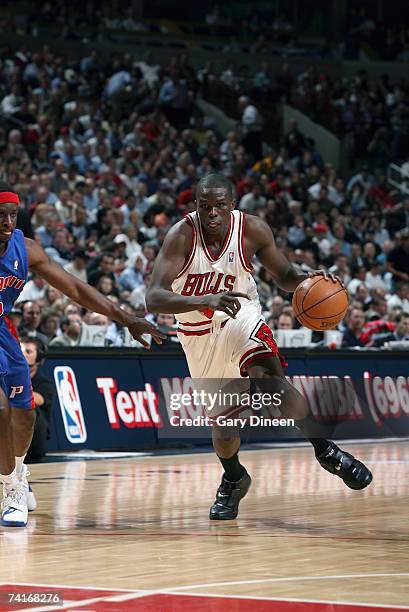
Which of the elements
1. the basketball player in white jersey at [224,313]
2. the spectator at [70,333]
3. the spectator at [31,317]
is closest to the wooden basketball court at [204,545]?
the basketball player in white jersey at [224,313]

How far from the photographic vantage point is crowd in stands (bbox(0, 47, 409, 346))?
54.5 feet

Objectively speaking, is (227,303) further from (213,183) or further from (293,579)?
(293,579)

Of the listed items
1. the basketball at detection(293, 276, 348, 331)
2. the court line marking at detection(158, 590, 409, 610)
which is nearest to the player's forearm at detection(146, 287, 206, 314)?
the basketball at detection(293, 276, 348, 331)

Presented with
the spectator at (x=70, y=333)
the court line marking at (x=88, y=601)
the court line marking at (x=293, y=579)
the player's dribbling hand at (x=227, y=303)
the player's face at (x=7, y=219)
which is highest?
the player's face at (x=7, y=219)

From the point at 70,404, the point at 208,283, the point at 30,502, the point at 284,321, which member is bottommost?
the point at 70,404

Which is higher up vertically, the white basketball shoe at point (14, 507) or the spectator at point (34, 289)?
the white basketball shoe at point (14, 507)

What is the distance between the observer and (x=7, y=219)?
24.0ft

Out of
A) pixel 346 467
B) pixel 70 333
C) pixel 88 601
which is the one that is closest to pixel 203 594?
pixel 88 601

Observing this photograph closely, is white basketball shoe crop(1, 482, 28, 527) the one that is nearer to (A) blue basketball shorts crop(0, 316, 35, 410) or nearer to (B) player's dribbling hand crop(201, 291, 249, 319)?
(A) blue basketball shorts crop(0, 316, 35, 410)

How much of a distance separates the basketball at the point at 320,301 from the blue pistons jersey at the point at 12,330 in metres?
1.83

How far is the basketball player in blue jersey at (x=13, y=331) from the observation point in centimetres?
730

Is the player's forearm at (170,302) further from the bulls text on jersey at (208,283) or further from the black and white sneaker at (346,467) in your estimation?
the black and white sneaker at (346,467)

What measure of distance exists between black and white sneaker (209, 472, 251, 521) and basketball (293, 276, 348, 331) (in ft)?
3.93

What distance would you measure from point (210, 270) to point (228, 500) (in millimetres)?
1521
